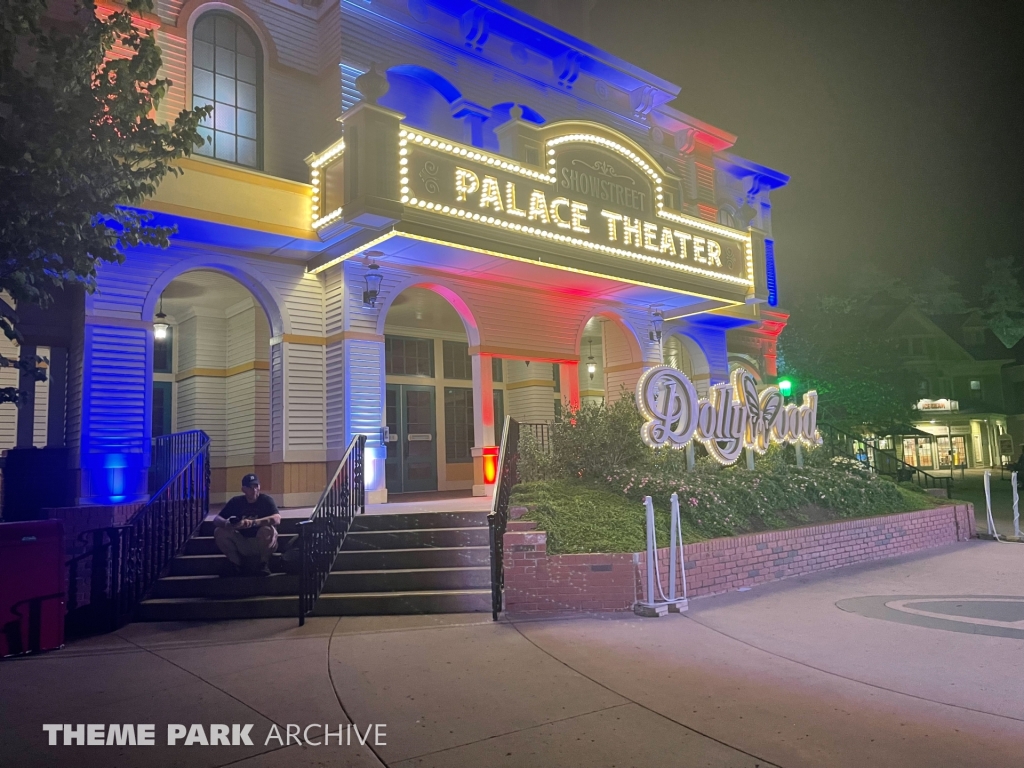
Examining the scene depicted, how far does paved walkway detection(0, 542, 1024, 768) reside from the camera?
173 inches

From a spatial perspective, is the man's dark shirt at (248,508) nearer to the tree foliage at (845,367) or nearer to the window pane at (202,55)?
the window pane at (202,55)

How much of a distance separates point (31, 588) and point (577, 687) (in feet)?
17.5

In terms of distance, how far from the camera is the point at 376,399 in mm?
12766

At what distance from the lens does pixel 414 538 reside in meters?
9.16

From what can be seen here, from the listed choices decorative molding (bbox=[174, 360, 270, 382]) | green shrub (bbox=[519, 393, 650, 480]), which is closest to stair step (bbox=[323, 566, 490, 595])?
green shrub (bbox=[519, 393, 650, 480])

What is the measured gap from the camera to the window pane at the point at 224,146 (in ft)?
40.8

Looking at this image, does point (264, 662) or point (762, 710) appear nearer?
point (762, 710)

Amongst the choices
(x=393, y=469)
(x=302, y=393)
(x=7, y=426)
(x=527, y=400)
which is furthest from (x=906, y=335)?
(x=7, y=426)

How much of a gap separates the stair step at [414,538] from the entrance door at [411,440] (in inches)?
260

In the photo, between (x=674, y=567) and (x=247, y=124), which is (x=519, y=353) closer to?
(x=247, y=124)

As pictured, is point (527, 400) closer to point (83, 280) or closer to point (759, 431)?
point (759, 431)

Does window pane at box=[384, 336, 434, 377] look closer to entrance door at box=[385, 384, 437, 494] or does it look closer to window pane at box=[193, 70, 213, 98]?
entrance door at box=[385, 384, 437, 494]

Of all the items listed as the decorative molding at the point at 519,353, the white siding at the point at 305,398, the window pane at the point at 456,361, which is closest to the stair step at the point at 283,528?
the white siding at the point at 305,398

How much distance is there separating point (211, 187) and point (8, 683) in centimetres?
756
